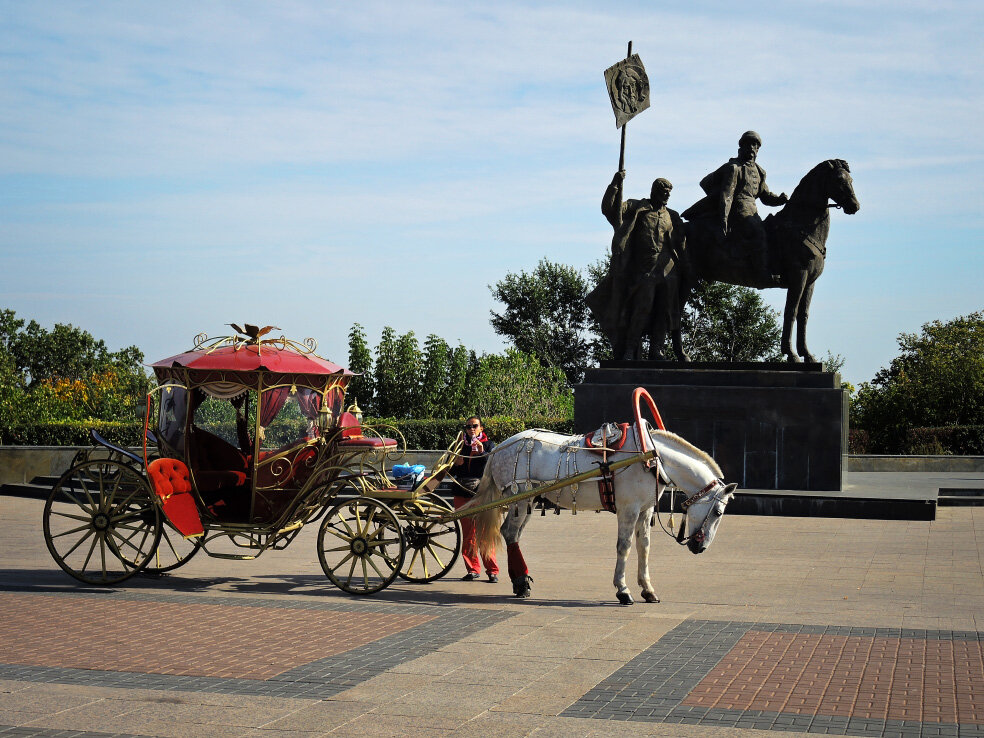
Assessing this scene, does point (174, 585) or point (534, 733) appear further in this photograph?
point (174, 585)

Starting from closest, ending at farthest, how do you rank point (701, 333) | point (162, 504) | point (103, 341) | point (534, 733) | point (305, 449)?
point (534, 733)
point (162, 504)
point (305, 449)
point (701, 333)
point (103, 341)

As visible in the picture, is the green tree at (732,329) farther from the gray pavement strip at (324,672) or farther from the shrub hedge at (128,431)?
the gray pavement strip at (324,672)

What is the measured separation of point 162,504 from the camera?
1056cm

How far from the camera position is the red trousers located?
11244 millimetres

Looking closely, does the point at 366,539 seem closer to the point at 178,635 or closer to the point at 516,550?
the point at 516,550

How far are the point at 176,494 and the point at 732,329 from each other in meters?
42.2

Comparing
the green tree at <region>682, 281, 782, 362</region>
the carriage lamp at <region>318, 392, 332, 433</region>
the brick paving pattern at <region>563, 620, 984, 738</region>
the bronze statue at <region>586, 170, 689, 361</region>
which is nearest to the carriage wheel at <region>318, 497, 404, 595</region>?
the carriage lamp at <region>318, 392, 332, 433</region>

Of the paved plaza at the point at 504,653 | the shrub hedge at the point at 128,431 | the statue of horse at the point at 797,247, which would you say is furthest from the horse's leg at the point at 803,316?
the paved plaza at the point at 504,653

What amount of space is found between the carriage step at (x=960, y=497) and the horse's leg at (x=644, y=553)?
11339 mm

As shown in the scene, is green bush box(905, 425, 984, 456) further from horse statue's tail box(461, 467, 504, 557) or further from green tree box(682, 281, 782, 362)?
horse statue's tail box(461, 467, 504, 557)

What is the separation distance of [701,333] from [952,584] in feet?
132

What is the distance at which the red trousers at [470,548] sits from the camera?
11244 millimetres

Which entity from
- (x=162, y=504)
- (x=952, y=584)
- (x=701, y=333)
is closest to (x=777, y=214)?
(x=952, y=584)

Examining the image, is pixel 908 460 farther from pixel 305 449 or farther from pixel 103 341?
pixel 103 341
